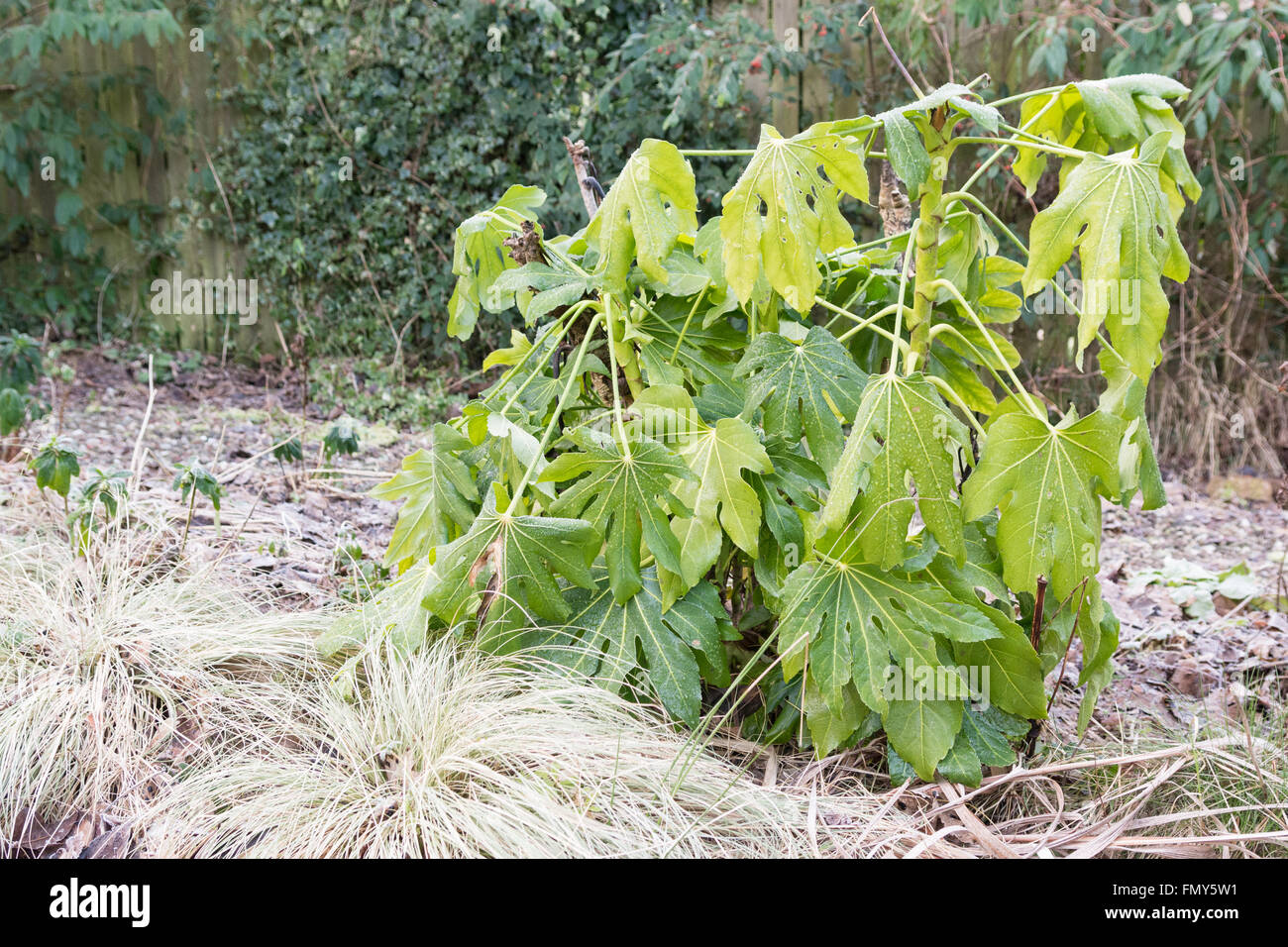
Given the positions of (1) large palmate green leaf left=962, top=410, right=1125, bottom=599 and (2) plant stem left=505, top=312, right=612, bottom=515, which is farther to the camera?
(2) plant stem left=505, top=312, right=612, bottom=515

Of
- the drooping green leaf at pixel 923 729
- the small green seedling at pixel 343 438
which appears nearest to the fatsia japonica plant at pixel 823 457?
the drooping green leaf at pixel 923 729

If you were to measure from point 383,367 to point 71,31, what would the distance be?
6.70ft

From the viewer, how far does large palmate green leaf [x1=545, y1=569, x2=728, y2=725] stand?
163cm

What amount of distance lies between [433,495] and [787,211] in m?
0.87

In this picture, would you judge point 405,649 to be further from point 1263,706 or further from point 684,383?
point 1263,706

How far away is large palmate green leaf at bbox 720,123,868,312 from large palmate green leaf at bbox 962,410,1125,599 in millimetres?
362

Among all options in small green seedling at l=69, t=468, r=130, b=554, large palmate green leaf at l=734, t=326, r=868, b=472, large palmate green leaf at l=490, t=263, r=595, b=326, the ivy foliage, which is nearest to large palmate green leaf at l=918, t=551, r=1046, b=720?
large palmate green leaf at l=734, t=326, r=868, b=472

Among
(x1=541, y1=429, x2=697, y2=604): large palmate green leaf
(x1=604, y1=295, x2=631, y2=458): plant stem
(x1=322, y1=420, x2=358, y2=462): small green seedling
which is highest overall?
(x1=604, y1=295, x2=631, y2=458): plant stem

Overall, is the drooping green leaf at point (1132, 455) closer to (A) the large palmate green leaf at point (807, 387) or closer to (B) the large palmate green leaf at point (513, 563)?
(A) the large palmate green leaf at point (807, 387)

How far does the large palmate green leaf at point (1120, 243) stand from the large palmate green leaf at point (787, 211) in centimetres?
29

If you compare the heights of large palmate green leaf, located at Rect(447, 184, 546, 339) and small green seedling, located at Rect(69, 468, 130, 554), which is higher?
large palmate green leaf, located at Rect(447, 184, 546, 339)

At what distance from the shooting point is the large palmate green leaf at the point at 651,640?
1631 millimetres

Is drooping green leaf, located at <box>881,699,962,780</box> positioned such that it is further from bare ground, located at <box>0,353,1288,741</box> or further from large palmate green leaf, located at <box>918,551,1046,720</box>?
bare ground, located at <box>0,353,1288,741</box>
